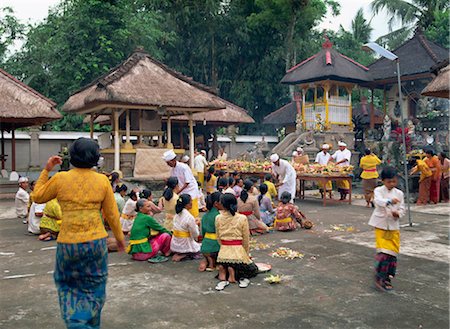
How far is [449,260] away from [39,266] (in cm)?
623

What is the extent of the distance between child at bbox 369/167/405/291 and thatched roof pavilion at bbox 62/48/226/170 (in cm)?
1007

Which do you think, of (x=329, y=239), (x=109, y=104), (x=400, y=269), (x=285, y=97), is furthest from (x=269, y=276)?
(x=285, y=97)

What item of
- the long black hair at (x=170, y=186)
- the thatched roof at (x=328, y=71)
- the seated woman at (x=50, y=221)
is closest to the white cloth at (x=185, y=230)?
the long black hair at (x=170, y=186)

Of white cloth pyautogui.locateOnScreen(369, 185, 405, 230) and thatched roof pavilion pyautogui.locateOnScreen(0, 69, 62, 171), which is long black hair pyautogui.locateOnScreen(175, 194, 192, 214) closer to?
white cloth pyautogui.locateOnScreen(369, 185, 405, 230)

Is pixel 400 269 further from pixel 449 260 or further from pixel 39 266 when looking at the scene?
pixel 39 266

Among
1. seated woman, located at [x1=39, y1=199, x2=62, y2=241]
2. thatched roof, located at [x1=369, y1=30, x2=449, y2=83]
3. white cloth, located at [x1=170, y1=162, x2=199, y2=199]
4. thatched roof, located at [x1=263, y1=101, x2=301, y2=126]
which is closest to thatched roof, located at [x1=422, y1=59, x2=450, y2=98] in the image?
white cloth, located at [x1=170, y1=162, x2=199, y2=199]

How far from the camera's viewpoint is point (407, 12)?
32.0 m

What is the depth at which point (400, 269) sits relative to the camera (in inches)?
252

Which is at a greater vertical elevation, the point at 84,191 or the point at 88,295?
the point at 84,191

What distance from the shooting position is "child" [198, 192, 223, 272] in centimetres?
641

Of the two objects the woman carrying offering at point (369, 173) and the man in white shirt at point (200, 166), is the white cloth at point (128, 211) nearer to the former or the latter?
the man in white shirt at point (200, 166)

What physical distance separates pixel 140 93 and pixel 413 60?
14644 millimetres

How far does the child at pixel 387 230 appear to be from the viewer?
555 centimetres

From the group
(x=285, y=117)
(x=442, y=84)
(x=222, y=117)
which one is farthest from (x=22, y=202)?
(x=285, y=117)
